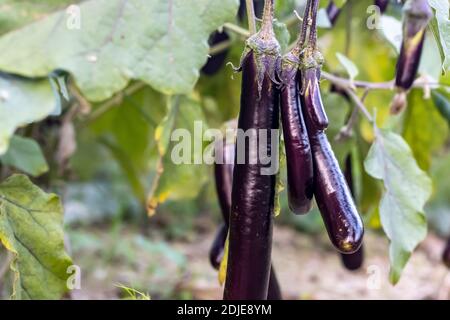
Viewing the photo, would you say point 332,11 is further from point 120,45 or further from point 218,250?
point 120,45

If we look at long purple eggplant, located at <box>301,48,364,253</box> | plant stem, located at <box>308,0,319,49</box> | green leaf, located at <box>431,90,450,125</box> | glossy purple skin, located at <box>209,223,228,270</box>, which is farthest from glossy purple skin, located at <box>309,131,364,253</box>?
green leaf, located at <box>431,90,450,125</box>

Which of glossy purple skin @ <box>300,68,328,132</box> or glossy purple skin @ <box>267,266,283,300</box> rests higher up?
glossy purple skin @ <box>300,68,328,132</box>

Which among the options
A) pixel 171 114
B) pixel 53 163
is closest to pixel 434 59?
pixel 171 114

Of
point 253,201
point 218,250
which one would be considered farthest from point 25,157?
point 253,201

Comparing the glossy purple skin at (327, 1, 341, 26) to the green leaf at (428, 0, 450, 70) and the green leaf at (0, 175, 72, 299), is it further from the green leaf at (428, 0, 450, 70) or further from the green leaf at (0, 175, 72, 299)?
the green leaf at (0, 175, 72, 299)

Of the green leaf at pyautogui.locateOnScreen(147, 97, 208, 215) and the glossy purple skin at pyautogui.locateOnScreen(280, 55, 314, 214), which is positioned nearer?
the glossy purple skin at pyautogui.locateOnScreen(280, 55, 314, 214)

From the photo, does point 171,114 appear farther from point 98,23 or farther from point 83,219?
point 83,219
